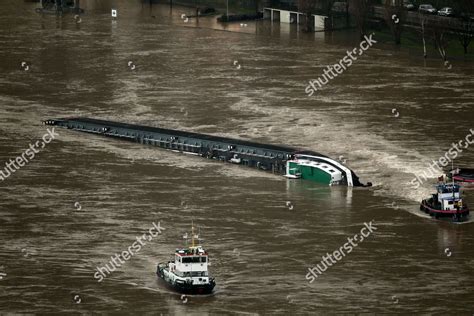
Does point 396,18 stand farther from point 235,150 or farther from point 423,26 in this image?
point 235,150

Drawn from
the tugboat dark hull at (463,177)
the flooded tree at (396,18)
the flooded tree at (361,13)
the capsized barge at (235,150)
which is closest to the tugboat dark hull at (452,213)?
the tugboat dark hull at (463,177)

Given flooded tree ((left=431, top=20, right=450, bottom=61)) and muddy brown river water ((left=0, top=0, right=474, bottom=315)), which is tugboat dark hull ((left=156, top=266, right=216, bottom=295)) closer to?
muddy brown river water ((left=0, top=0, right=474, bottom=315))

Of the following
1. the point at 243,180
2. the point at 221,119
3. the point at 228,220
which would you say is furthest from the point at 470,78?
the point at 228,220

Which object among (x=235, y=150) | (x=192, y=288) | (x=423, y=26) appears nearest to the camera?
(x=192, y=288)

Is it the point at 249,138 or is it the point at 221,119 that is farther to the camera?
the point at 221,119

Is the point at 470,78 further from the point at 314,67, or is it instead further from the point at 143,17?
the point at 143,17

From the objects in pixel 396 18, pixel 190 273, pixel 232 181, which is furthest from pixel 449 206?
pixel 396 18

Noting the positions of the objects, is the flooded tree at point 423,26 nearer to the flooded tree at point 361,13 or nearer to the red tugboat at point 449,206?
the flooded tree at point 361,13

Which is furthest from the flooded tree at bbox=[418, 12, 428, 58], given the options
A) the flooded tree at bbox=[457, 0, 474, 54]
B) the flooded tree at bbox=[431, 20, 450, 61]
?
the flooded tree at bbox=[457, 0, 474, 54]

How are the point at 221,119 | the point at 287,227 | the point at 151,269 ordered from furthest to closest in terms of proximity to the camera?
the point at 221,119 → the point at 287,227 → the point at 151,269
